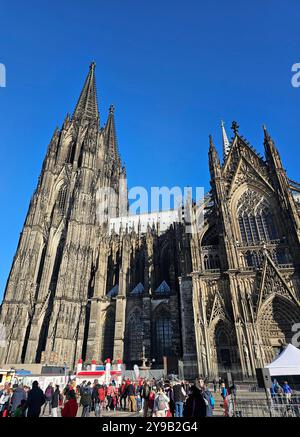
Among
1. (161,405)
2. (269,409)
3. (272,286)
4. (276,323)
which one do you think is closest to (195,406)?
(161,405)

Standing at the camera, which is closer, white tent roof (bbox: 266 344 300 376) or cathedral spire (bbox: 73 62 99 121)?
white tent roof (bbox: 266 344 300 376)

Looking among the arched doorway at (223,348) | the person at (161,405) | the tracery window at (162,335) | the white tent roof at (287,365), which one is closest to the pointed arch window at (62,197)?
the tracery window at (162,335)

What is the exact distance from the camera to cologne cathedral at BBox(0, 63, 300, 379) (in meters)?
20.9

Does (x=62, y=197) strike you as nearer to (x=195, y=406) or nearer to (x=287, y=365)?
(x=287, y=365)

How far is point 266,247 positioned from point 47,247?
81.8 feet

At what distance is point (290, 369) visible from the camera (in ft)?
35.9

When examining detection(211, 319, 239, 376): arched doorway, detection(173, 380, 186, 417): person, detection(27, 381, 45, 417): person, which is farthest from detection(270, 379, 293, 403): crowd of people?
detection(211, 319, 239, 376): arched doorway

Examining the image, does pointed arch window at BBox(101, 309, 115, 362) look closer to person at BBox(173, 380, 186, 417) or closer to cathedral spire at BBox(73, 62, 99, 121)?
person at BBox(173, 380, 186, 417)

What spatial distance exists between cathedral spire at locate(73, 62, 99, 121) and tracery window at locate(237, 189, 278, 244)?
33.4 m

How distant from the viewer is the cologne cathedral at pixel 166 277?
2088 cm

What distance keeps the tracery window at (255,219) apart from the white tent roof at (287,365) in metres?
14.2

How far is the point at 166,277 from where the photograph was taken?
32.9 metres

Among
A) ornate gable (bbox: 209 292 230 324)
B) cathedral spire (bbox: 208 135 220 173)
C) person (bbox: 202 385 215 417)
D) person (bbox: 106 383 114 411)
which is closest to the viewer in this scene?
person (bbox: 202 385 215 417)

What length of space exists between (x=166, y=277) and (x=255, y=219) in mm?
12785
